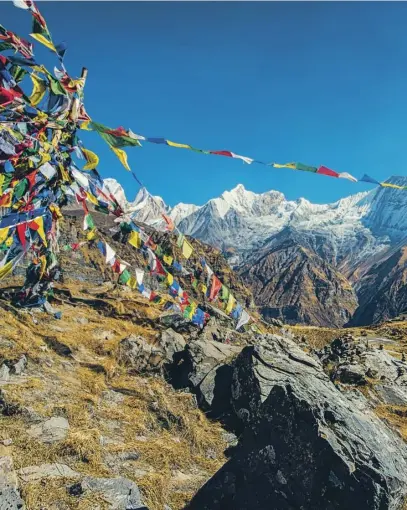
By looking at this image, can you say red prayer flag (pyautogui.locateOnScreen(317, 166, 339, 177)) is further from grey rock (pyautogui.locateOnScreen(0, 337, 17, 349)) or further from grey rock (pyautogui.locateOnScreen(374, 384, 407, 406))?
grey rock (pyautogui.locateOnScreen(374, 384, 407, 406))

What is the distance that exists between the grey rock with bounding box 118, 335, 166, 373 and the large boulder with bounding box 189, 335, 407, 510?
25.3 feet

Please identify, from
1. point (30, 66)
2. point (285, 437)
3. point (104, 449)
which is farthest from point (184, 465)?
point (30, 66)

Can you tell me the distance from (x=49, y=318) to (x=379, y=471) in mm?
16310

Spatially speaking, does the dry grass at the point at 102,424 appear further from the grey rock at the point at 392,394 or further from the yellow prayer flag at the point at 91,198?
the grey rock at the point at 392,394

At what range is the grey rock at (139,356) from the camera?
14.0 m

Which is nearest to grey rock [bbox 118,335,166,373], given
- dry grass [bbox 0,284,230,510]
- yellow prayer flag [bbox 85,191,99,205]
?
dry grass [bbox 0,284,230,510]

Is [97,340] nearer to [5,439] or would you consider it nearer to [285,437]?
[5,439]

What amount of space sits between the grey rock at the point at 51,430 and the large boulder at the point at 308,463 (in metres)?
2.86

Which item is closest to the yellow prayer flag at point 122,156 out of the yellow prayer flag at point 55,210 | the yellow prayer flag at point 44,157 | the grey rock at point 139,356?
the yellow prayer flag at point 44,157

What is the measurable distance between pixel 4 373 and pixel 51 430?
10.6 feet

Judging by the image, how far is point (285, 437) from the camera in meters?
6.45

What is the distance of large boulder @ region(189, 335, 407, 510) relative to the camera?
5570 millimetres

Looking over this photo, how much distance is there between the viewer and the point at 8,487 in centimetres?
508

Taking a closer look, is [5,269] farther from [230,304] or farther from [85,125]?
[230,304]
